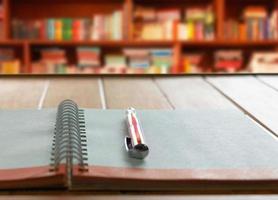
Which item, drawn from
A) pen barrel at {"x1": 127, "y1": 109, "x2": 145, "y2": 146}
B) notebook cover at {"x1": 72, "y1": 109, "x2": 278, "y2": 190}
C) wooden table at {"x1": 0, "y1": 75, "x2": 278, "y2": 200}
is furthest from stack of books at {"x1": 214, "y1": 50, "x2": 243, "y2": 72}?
pen barrel at {"x1": 127, "y1": 109, "x2": 145, "y2": 146}

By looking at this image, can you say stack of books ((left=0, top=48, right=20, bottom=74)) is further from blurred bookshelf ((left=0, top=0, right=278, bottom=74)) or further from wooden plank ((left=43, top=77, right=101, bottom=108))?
wooden plank ((left=43, top=77, right=101, bottom=108))

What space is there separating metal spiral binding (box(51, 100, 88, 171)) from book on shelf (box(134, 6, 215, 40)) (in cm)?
297

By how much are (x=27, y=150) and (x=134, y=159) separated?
0.59 ft

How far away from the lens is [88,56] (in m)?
4.05

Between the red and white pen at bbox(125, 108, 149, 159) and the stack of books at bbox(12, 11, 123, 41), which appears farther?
the stack of books at bbox(12, 11, 123, 41)

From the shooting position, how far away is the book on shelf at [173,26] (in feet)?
13.1

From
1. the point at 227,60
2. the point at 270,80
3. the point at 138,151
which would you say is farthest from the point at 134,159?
the point at 227,60

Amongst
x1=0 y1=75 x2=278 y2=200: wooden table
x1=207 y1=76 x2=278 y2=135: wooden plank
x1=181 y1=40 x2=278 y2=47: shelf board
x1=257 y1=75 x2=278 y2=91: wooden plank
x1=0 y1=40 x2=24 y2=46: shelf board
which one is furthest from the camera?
x1=181 y1=40 x2=278 y2=47: shelf board

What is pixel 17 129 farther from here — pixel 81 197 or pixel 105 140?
pixel 81 197

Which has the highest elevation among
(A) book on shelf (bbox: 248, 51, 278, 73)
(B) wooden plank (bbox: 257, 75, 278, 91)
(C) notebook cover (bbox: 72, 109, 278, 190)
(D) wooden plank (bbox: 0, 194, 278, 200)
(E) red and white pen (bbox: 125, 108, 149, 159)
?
(B) wooden plank (bbox: 257, 75, 278, 91)

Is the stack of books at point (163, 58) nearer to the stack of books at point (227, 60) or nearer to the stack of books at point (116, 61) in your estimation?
the stack of books at point (116, 61)

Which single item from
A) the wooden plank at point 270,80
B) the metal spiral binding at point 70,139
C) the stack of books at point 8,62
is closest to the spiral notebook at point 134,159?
the metal spiral binding at point 70,139

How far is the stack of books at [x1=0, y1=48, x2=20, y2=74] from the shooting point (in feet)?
13.2

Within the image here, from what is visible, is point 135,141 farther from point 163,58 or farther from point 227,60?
point 227,60
